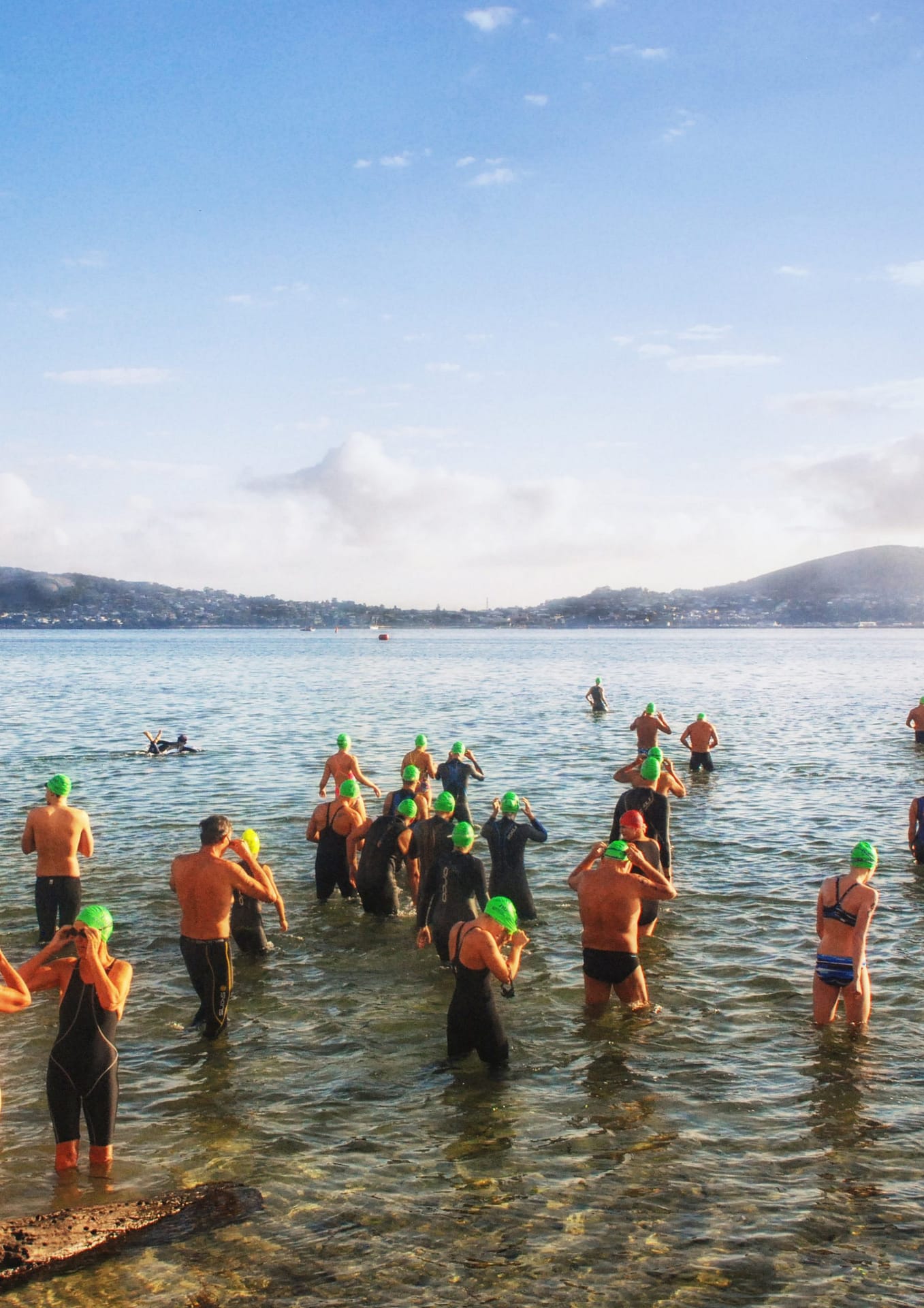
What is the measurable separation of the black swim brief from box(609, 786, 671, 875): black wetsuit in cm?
353

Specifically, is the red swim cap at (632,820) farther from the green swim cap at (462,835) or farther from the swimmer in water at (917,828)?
the swimmer in water at (917,828)

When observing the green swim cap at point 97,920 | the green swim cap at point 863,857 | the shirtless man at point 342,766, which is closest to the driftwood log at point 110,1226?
the green swim cap at point 97,920

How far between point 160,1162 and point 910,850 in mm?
12892

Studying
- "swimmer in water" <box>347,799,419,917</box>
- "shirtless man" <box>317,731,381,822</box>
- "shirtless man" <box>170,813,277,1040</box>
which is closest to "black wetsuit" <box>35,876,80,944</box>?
"shirtless man" <box>170,813,277,1040</box>

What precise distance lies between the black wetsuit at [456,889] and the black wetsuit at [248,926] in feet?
7.94

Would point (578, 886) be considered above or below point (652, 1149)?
above

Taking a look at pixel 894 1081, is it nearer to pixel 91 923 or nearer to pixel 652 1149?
pixel 652 1149

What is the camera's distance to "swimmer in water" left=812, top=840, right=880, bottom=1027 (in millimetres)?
8641

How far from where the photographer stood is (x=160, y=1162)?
726 cm

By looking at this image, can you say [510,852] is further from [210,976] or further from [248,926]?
[210,976]

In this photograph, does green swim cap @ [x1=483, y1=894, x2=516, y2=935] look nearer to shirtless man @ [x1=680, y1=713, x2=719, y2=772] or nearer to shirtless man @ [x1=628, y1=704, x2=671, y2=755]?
shirtless man @ [x1=628, y1=704, x2=671, y2=755]

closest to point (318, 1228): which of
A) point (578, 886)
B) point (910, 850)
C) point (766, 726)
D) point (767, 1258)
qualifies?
point (767, 1258)

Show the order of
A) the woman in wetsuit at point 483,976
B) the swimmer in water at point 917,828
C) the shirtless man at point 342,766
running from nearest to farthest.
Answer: the woman in wetsuit at point 483,976 → the swimmer in water at point 917,828 → the shirtless man at point 342,766

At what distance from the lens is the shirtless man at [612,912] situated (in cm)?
902
